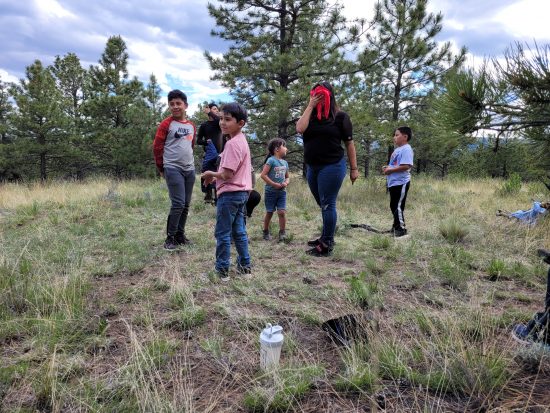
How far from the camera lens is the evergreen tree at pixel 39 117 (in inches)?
650

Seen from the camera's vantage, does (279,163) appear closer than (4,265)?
No

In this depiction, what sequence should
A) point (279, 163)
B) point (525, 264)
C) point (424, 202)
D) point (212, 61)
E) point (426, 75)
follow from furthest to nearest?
point (426, 75), point (212, 61), point (424, 202), point (279, 163), point (525, 264)

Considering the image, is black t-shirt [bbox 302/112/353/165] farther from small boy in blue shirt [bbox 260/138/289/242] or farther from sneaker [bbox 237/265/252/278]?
sneaker [bbox 237/265/252/278]

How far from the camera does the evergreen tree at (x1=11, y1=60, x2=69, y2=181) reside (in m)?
16.5

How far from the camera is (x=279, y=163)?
4828 millimetres

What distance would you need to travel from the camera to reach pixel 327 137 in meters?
3.95

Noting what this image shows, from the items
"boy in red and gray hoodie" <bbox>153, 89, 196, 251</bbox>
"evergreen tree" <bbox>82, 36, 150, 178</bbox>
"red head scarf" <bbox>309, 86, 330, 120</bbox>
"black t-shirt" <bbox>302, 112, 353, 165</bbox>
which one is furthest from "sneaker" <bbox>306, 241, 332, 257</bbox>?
"evergreen tree" <bbox>82, 36, 150, 178</bbox>

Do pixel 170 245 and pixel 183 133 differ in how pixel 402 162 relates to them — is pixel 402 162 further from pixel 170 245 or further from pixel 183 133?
pixel 170 245

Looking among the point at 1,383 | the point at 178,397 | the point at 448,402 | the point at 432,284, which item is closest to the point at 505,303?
the point at 432,284

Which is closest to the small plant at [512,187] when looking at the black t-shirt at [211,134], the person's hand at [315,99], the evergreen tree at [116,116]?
the black t-shirt at [211,134]

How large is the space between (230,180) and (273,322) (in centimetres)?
139

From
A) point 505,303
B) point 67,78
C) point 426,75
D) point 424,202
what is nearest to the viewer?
point 505,303

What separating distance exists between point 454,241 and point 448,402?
12.0ft

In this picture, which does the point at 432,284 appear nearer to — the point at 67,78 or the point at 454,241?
the point at 454,241
